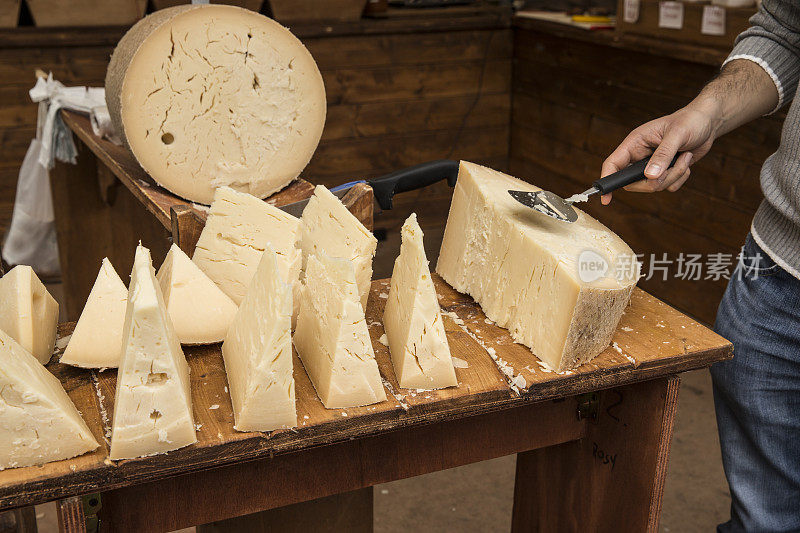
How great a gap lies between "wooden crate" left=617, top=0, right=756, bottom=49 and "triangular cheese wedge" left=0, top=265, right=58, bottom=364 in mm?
2550

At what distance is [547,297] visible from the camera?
128 centimetres

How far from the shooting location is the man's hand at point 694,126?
1.47 metres

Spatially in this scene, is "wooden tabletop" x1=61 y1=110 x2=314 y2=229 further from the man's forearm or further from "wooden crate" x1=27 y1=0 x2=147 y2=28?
"wooden crate" x1=27 y1=0 x2=147 y2=28

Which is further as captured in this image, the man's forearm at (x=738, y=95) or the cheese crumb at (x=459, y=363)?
the man's forearm at (x=738, y=95)

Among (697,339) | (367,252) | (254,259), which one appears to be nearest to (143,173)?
(254,259)

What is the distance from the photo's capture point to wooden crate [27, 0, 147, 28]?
11.5 ft

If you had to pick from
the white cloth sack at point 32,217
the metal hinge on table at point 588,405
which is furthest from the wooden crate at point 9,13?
the metal hinge on table at point 588,405

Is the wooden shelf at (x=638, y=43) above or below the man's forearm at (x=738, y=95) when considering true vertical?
below

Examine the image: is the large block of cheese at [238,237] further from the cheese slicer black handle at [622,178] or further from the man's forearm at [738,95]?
the man's forearm at [738,95]

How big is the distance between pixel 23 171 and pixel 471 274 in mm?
2348

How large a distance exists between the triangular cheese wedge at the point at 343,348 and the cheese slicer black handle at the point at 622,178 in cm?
54

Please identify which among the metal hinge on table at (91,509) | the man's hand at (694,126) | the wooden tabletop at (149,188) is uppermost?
the man's hand at (694,126)

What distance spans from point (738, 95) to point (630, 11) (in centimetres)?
200

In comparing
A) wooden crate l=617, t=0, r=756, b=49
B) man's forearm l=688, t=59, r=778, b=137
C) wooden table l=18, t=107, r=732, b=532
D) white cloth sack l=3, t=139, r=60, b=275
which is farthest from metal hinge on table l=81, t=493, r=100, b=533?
wooden crate l=617, t=0, r=756, b=49
